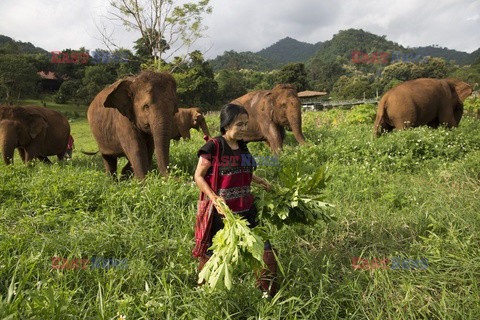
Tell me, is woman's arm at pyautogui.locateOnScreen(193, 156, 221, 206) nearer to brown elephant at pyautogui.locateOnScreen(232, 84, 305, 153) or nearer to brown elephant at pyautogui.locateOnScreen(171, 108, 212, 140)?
brown elephant at pyautogui.locateOnScreen(232, 84, 305, 153)

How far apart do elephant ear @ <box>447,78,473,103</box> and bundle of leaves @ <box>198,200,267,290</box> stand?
9647 millimetres

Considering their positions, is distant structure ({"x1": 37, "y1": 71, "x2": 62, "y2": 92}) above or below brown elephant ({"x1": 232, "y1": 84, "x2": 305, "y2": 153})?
above

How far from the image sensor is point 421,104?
845cm

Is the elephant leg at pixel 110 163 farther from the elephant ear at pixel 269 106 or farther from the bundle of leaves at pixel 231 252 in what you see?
the bundle of leaves at pixel 231 252

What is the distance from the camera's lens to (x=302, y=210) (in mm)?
Result: 2430

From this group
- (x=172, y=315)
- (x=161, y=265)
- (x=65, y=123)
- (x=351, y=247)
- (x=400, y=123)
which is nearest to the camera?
(x=172, y=315)

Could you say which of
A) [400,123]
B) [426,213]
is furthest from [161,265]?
[400,123]

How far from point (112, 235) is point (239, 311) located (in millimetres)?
1534

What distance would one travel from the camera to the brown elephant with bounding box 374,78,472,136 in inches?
330

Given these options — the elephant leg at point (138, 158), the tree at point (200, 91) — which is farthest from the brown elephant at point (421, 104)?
the tree at point (200, 91)

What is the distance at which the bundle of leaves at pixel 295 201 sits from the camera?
7.85 feet

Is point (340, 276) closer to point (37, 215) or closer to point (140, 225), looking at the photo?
point (140, 225)

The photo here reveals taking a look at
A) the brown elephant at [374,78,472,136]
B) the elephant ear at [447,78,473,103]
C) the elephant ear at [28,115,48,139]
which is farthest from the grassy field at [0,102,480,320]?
the elephant ear at [447,78,473,103]

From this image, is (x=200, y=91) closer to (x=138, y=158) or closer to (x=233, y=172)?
(x=138, y=158)
